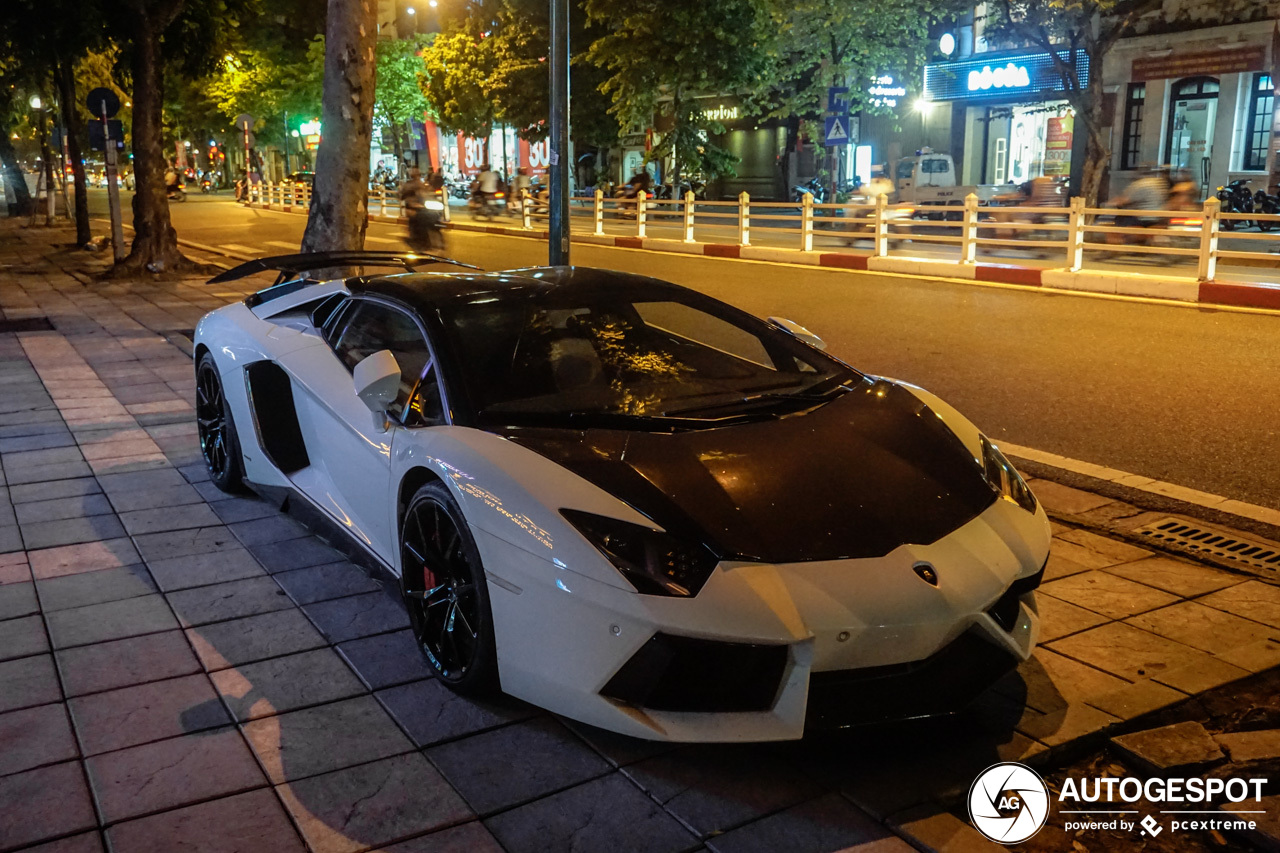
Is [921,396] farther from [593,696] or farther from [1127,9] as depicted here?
[1127,9]

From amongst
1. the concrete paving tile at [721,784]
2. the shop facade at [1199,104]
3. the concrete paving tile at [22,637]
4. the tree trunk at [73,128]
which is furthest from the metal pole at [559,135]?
the shop facade at [1199,104]

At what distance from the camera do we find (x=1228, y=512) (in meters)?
5.22

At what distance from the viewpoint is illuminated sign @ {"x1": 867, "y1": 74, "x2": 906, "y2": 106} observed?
3612cm

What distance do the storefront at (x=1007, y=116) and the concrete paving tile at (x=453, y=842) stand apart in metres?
32.0

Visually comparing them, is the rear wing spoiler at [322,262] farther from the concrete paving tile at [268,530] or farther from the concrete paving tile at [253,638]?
the concrete paving tile at [253,638]

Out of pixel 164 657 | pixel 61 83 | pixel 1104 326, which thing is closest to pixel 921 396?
pixel 164 657

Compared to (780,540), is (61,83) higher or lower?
higher

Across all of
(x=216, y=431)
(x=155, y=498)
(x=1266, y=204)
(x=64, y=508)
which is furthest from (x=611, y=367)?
(x=1266, y=204)

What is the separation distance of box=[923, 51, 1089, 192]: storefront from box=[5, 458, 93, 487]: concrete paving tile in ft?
98.5

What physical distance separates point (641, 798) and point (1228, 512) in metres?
3.60

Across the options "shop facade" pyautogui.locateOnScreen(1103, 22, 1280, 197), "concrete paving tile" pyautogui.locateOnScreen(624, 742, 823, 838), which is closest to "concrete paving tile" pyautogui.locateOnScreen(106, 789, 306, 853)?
"concrete paving tile" pyautogui.locateOnScreen(624, 742, 823, 838)

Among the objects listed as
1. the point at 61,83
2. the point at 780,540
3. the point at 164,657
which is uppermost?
the point at 61,83

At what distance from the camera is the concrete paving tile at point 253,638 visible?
149 inches

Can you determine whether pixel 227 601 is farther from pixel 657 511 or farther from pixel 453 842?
pixel 657 511
